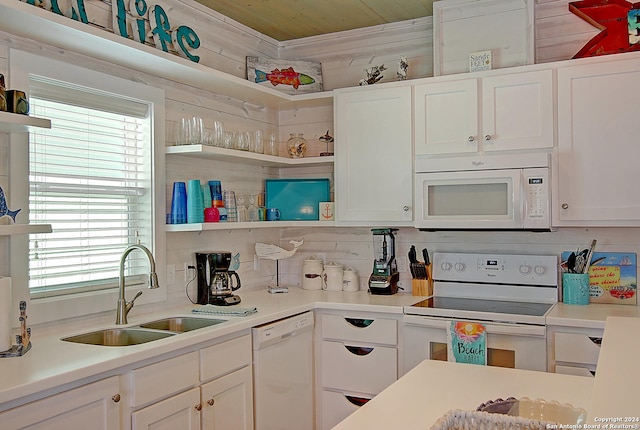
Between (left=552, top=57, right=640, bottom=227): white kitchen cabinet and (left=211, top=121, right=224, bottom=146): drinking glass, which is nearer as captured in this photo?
(left=552, top=57, right=640, bottom=227): white kitchen cabinet

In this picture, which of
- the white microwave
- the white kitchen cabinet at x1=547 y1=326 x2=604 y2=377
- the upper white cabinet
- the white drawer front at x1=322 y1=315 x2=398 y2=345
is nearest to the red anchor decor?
the upper white cabinet

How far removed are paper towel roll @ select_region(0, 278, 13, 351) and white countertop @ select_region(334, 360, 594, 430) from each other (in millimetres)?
1346

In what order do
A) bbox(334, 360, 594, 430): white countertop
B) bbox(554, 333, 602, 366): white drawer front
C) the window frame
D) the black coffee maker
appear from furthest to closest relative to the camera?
1. the black coffee maker
2. bbox(554, 333, 602, 366): white drawer front
3. the window frame
4. bbox(334, 360, 594, 430): white countertop

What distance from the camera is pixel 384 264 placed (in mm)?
3686

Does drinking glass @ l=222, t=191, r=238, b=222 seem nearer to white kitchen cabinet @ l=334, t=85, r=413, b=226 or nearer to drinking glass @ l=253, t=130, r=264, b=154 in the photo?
drinking glass @ l=253, t=130, r=264, b=154

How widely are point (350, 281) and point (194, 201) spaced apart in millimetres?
1187

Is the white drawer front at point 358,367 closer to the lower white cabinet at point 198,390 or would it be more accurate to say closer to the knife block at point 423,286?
the knife block at point 423,286

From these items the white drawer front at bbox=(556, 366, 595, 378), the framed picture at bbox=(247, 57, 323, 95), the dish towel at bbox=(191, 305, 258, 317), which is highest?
the framed picture at bbox=(247, 57, 323, 95)

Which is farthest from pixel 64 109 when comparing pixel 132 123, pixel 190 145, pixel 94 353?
pixel 94 353

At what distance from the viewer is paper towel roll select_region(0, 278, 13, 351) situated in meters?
2.12

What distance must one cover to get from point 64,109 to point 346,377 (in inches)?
79.0

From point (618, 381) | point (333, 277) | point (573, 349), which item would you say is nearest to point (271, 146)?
point (333, 277)

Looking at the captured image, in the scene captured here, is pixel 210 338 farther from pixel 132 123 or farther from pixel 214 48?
pixel 214 48

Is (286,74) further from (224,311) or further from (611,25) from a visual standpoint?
(611,25)
